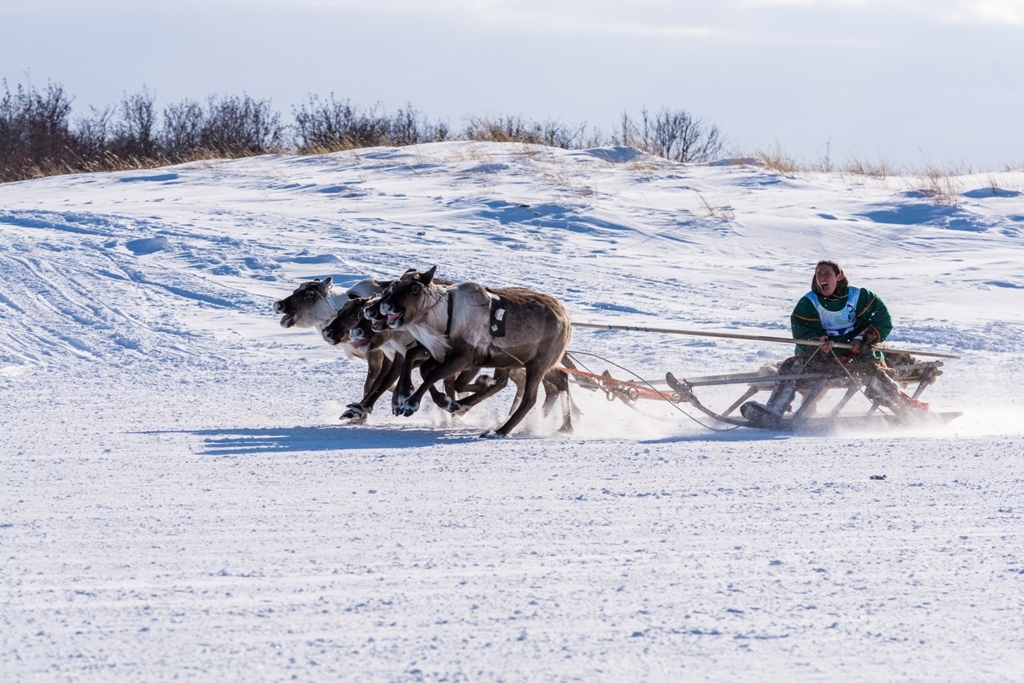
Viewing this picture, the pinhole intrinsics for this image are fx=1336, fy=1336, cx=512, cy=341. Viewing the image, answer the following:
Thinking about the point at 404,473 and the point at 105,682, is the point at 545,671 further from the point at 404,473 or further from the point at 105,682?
the point at 404,473

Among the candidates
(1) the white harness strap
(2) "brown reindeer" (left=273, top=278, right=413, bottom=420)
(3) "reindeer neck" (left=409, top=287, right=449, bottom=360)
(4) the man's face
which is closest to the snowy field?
(2) "brown reindeer" (left=273, top=278, right=413, bottom=420)

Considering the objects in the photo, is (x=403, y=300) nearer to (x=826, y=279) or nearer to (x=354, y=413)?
(x=354, y=413)

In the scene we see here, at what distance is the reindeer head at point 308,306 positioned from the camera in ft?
32.0

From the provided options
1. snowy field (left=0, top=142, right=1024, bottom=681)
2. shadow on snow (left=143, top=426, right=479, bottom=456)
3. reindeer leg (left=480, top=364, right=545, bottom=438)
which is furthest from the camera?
reindeer leg (left=480, top=364, right=545, bottom=438)

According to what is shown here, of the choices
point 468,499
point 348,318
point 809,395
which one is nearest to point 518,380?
point 348,318

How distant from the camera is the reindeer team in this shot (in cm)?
853

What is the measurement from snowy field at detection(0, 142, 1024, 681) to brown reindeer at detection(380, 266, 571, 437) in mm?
509

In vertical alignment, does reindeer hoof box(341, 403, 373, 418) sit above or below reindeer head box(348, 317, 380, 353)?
below

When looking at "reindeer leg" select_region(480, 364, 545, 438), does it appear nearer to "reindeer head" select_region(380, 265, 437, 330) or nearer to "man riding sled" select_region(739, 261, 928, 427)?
"reindeer head" select_region(380, 265, 437, 330)

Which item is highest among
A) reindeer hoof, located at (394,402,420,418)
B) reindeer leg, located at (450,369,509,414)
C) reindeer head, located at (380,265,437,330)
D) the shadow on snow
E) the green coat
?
reindeer head, located at (380,265,437,330)

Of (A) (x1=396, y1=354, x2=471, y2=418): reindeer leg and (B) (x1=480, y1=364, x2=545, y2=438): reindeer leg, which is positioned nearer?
(A) (x1=396, y1=354, x2=471, y2=418): reindeer leg

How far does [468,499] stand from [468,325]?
2559 millimetres

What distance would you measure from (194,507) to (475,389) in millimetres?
3962

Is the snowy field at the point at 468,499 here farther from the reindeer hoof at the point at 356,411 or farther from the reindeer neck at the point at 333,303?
the reindeer neck at the point at 333,303
